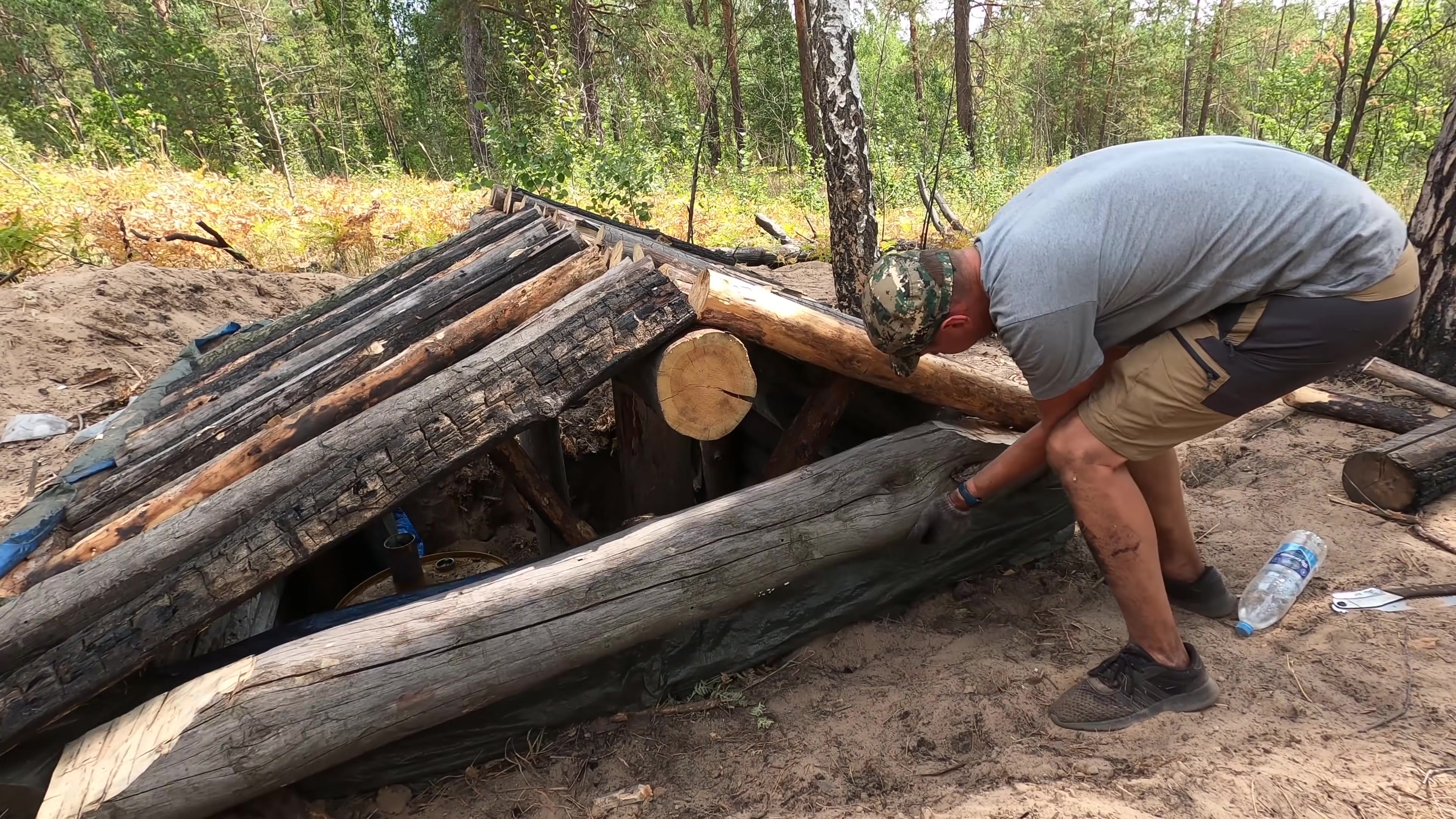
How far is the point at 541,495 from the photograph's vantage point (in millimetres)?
3133

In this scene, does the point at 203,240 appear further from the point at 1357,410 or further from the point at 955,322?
the point at 1357,410

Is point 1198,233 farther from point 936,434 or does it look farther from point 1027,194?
point 936,434

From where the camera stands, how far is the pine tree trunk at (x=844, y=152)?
4.89 metres

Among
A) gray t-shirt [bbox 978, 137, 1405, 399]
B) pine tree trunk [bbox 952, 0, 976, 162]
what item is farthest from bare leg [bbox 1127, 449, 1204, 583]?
pine tree trunk [bbox 952, 0, 976, 162]

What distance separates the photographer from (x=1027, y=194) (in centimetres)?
214

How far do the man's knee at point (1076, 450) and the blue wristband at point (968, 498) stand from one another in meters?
0.31

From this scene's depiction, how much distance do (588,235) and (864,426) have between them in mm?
2187

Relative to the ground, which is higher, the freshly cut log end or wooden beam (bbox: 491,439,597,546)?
the freshly cut log end

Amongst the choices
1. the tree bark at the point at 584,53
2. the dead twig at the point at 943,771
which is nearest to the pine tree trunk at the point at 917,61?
the tree bark at the point at 584,53

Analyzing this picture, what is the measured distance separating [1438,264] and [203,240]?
1008 centimetres

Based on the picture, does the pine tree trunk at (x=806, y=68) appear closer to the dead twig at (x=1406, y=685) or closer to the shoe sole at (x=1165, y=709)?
the dead twig at (x=1406, y=685)

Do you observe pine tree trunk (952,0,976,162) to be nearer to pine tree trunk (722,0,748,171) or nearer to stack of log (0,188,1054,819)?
pine tree trunk (722,0,748,171)

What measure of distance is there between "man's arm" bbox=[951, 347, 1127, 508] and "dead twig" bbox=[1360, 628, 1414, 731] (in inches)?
41.7

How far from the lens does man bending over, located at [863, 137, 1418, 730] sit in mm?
1888
